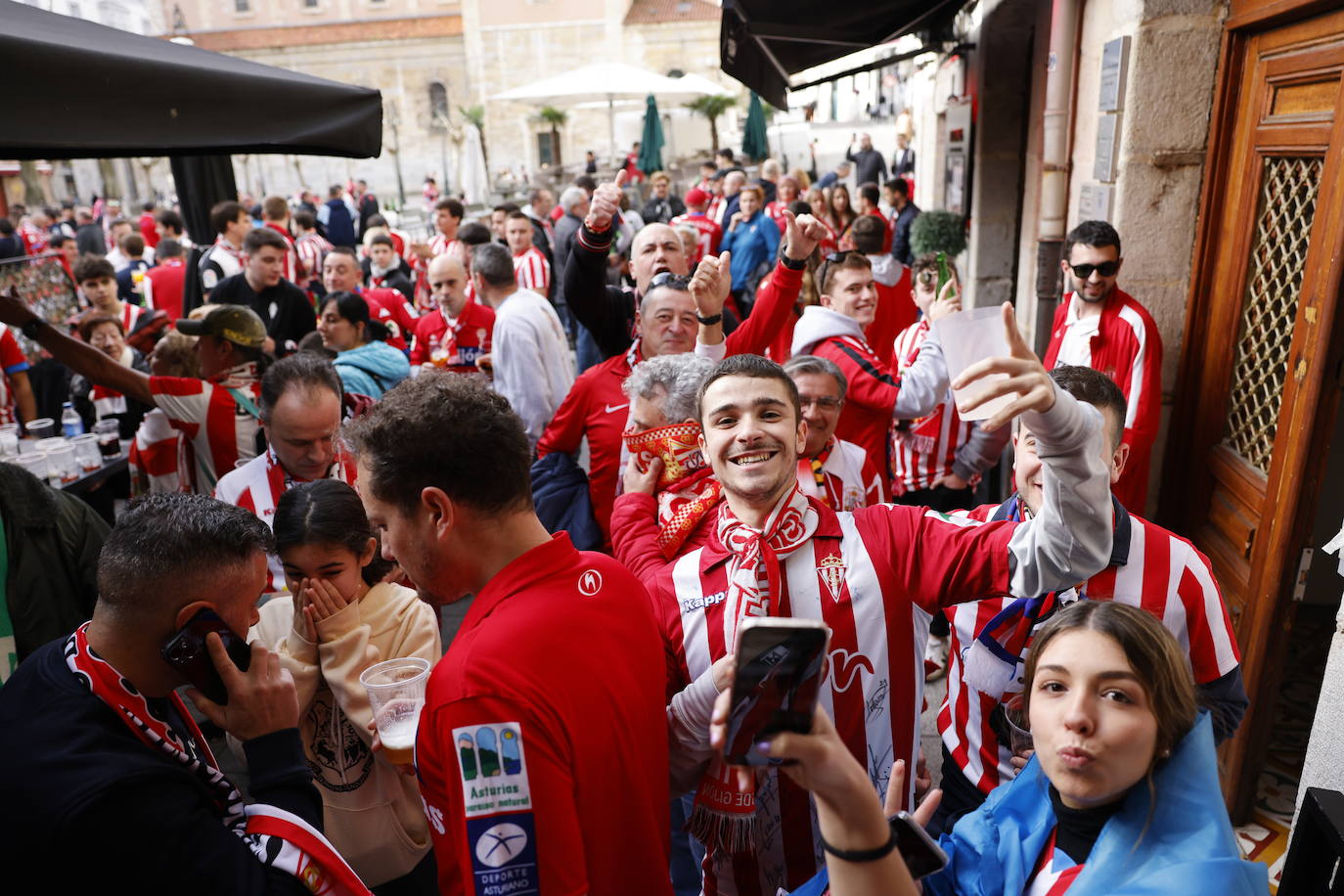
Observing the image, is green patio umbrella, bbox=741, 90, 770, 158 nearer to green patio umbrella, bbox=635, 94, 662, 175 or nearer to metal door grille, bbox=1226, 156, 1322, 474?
green patio umbrella, bbox=635, 94, 662, 175

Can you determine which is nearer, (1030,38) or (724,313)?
(724,313)

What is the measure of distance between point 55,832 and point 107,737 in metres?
0.16

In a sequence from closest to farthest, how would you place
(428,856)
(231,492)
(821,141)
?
1. (428,856)
2. (231,492)
3. (821,141)

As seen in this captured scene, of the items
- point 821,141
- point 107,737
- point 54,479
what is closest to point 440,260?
point 54,479

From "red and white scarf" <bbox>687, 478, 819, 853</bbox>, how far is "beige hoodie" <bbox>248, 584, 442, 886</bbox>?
780 mm

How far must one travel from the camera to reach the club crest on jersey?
2.06 metres

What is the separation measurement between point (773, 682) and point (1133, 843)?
2.57 ft

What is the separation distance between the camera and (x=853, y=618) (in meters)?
2.06

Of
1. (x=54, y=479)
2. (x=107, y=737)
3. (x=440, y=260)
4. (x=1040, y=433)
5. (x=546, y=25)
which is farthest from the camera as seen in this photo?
A: (x=546, y=25)

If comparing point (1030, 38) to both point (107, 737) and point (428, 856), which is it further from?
point (107, 737)

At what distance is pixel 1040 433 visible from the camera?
5.64 ft

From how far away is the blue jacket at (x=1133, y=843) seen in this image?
136 cm

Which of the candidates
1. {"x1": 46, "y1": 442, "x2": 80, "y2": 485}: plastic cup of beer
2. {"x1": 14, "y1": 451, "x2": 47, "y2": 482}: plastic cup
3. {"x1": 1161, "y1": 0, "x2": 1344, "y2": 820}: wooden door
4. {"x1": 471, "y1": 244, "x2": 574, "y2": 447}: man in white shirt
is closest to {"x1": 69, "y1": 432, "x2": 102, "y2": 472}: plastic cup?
{"x1": 46, "y1": 442, "x2": 80, "y2": 485}: plastic cup of beer

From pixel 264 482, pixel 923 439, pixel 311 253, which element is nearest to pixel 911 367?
pixel 923 439
